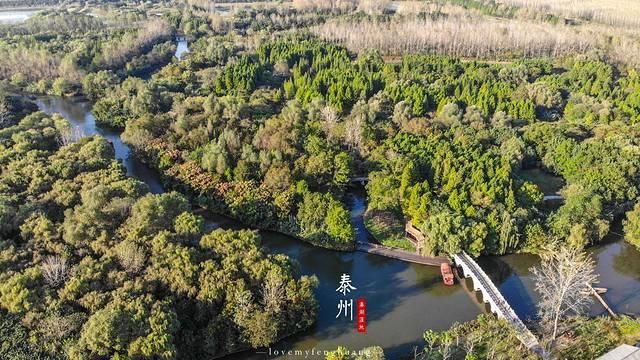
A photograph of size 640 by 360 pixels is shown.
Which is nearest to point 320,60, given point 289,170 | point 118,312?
point 289,170

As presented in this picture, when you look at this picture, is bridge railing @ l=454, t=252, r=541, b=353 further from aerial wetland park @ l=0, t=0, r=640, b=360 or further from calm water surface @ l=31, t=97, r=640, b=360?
calm water surface @ l=31, t=97, r=640, b=360

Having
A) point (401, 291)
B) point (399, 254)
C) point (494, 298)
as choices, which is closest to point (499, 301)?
point (494, 298)

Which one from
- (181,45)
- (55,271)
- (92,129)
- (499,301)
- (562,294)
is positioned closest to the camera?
(562,294)

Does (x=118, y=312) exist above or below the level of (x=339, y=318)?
above

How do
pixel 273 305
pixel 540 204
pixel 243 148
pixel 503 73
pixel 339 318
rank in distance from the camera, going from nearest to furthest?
pixel 273 305
pixel 339 318
pixel 540 204
pixel 243 148
pixel 503 73

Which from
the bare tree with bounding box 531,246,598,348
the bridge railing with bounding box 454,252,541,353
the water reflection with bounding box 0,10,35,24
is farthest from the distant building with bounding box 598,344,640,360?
the water reflection with bounding box 0,10,35,24

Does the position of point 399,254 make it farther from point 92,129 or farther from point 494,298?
point 92,129

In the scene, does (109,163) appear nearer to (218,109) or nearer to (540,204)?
(218,109)
